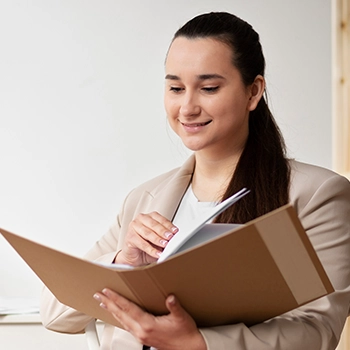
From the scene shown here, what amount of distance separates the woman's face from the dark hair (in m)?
0.03

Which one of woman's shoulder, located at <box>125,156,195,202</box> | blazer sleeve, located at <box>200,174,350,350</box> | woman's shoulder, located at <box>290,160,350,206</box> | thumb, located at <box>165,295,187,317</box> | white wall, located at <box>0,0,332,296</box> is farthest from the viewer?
white wall, located at <box>0,0,332,296</box>

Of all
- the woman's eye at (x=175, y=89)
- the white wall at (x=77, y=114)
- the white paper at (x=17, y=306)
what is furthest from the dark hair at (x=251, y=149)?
the white paper at (x=17, y=306)

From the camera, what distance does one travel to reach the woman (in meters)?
1.45

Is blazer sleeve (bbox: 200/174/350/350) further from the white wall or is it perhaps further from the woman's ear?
the white wall

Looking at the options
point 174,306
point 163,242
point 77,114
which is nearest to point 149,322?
point 174,306

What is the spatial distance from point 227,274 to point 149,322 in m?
0.19

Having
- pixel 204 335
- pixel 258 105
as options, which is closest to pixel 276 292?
pixel 204 335

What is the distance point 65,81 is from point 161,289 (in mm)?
1961

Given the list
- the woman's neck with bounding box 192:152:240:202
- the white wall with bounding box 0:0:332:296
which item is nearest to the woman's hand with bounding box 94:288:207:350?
the woman's neck with bounding box 192:152:240:202

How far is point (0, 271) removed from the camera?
310cm

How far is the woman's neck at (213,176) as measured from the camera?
1876 mm

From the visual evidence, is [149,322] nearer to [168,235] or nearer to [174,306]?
[174,306]

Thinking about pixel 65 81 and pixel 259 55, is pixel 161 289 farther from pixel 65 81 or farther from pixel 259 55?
pixel 65 81

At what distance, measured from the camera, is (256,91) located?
187cm
